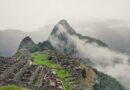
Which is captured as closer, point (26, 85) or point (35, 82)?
point (26, 85)

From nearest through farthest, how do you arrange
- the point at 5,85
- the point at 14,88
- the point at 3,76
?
the point at 14,88, the point at 5,85, the point at 3,76

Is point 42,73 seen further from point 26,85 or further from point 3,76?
point 26,85

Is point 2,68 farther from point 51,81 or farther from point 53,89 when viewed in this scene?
point 53,89

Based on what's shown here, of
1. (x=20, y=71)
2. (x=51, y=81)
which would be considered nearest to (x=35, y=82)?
(x=51, y=81)

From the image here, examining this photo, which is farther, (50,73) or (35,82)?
(50,73)

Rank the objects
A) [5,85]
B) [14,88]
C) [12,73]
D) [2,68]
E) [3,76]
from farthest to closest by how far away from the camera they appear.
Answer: [2,68] < [12,73] < [3,76] < [5,85] < [14,88]

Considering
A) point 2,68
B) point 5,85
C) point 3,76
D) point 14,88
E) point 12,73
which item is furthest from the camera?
point 2,68

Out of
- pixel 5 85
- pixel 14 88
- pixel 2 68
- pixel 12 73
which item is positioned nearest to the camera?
pixel 14 88

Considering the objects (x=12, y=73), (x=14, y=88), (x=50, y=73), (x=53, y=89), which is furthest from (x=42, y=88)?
(x=50, y=73)
